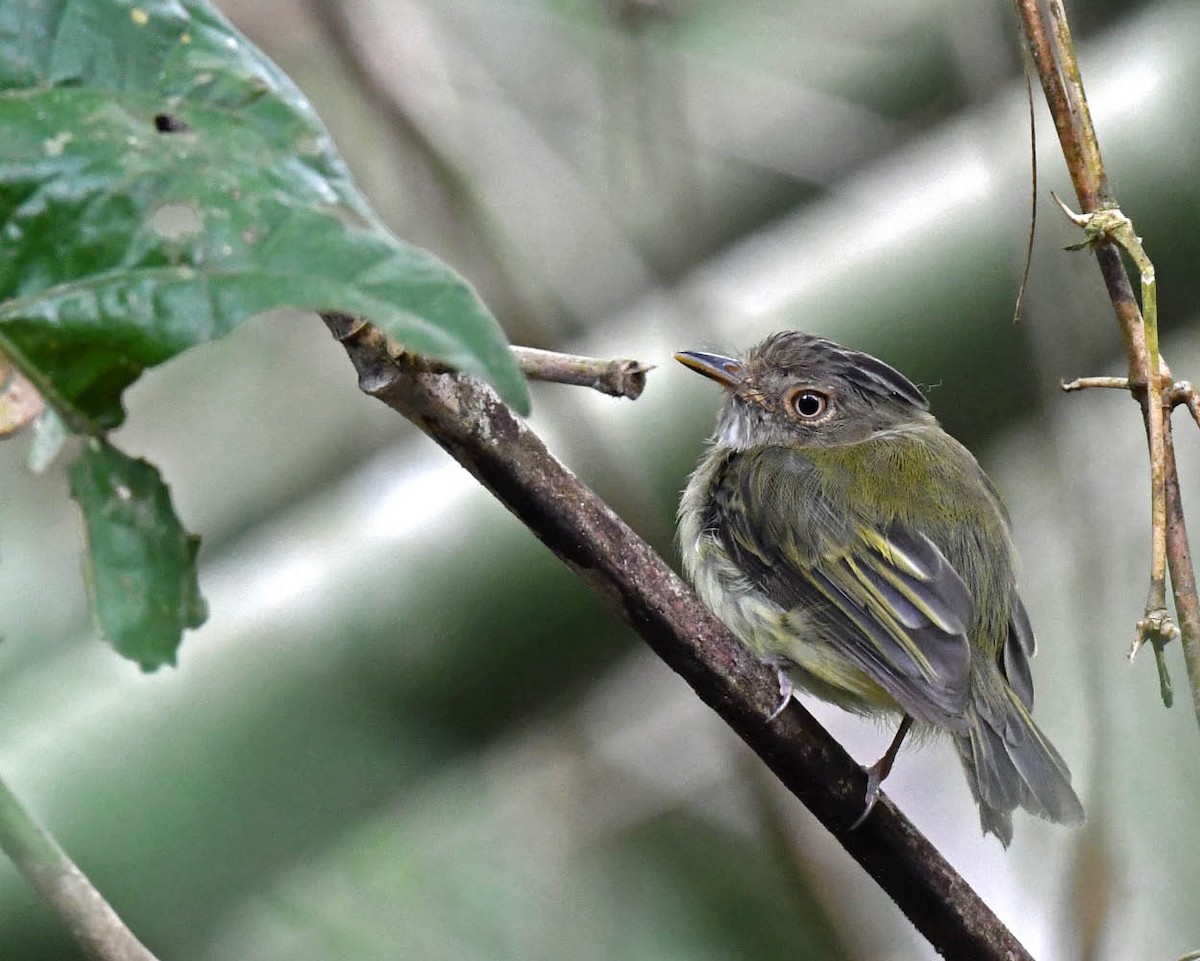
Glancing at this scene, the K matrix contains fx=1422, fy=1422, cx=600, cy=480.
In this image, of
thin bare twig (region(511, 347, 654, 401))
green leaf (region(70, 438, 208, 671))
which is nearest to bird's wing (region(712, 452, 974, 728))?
thin bare twig (region(511, 347, 654, 401))

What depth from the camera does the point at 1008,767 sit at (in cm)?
263

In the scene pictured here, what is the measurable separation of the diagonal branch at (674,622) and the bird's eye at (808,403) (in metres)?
1.51

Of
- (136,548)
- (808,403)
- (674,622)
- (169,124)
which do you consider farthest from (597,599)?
(169,124)

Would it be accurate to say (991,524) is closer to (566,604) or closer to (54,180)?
(566,604)

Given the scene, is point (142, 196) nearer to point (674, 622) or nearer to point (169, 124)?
point (169, 124)

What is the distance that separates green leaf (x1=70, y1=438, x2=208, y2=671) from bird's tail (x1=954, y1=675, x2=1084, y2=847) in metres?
1.64

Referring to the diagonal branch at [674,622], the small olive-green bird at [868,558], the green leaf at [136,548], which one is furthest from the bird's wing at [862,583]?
the green leaf at [136,548]

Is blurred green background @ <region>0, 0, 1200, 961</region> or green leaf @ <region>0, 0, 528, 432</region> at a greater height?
green leaf @ <region>0, 0, 528, 432</region>

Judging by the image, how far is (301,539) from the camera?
3.21 m

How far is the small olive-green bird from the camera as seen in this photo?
8.79ft

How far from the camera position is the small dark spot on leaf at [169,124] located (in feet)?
4.18

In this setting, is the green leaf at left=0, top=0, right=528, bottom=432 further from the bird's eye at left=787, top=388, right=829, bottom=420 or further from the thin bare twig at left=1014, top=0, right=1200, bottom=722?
the bird's eye at left=787, top=388, right=829, bottom=420

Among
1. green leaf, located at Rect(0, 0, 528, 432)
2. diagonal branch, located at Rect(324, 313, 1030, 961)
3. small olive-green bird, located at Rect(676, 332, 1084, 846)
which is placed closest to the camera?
green leaf, located at Rect(0, 0, 528, 432)

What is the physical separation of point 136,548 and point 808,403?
2389 mm
